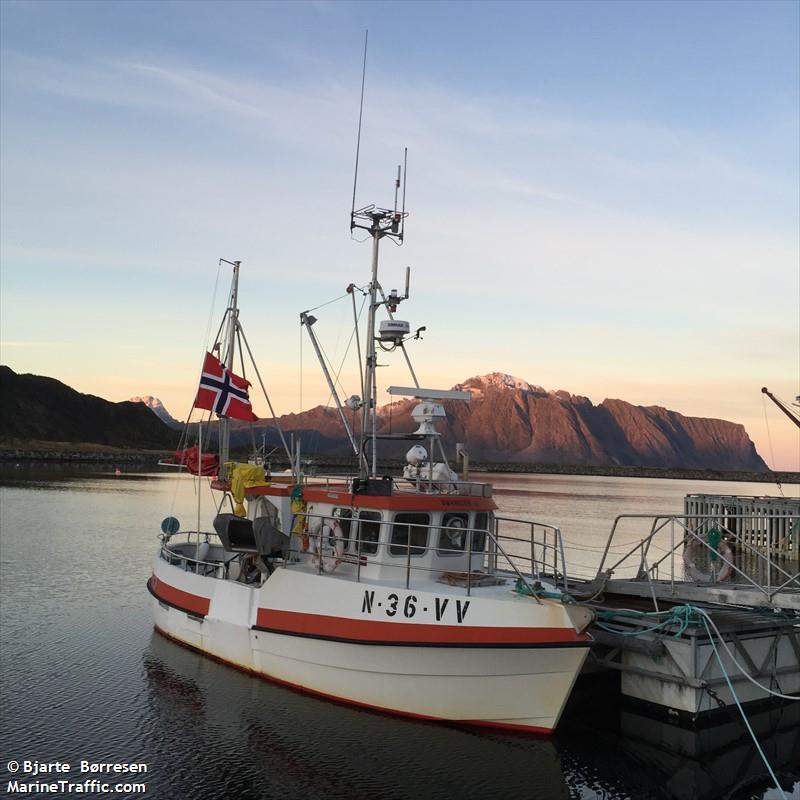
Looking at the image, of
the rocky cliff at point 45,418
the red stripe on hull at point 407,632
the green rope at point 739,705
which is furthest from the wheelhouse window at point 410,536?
the rocky cliff at point 45,418

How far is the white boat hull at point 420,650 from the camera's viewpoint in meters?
11.9

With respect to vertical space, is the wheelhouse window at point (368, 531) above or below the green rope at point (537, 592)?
above

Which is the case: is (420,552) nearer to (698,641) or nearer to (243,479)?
(243,479)

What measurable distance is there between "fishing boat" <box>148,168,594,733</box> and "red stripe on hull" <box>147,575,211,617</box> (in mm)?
44

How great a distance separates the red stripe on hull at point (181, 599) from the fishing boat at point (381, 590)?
0.14 ft

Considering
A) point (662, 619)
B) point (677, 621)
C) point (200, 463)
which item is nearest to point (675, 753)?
point (677, 621)

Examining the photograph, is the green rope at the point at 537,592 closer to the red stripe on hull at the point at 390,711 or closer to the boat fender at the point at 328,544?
the red stripe on hull at the point at 390,711

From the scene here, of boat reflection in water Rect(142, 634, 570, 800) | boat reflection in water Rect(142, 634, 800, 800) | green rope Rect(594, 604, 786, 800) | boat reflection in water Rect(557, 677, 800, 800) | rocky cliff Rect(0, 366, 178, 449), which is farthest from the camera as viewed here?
rocky cliff Rect(0, 366, 178, 449)

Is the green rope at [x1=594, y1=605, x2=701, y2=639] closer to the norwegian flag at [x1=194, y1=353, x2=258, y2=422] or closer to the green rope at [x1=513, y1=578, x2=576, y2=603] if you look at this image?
the green rope at [x1=513, y1=578, x2=576, y2=603]

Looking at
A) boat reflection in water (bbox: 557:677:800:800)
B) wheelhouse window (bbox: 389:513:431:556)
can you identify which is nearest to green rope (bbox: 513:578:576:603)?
wheelhouse window (bbox: 389:513:431:556)

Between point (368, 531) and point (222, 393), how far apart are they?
537cm

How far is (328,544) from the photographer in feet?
48.8

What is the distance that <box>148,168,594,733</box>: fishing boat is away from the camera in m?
12.1

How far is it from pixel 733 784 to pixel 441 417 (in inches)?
308
